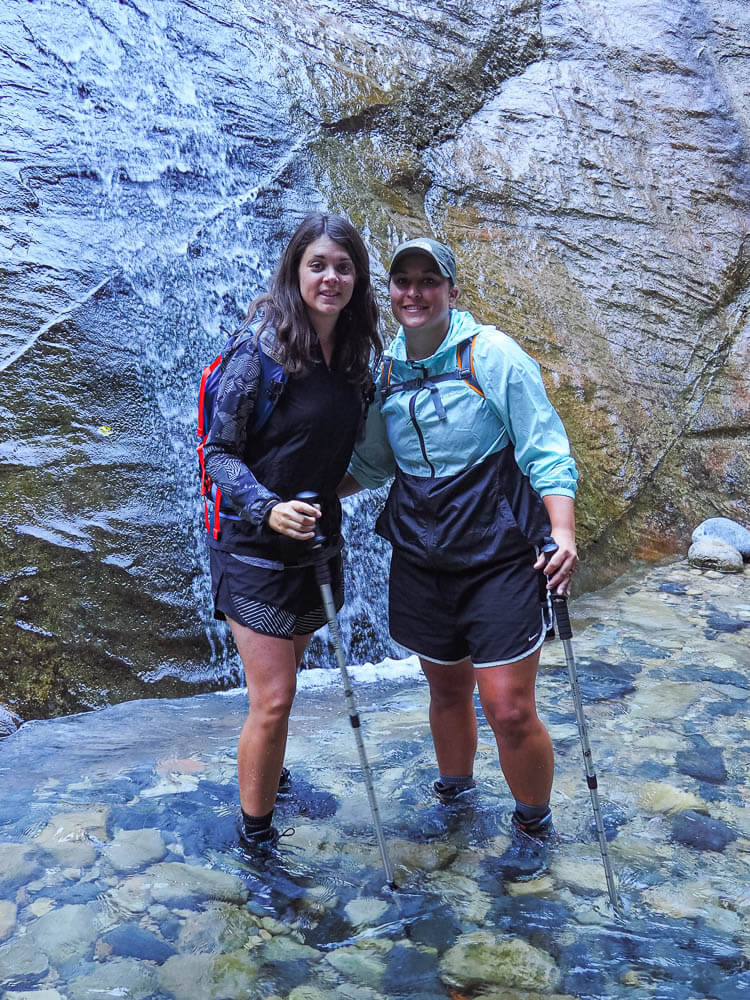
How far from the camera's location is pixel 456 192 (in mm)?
9328

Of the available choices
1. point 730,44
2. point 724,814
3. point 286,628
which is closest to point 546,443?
point 286,628

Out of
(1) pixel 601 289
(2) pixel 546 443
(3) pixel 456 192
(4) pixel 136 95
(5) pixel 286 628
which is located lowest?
(5) pixel 286 628

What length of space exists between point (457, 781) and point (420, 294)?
2097 mm

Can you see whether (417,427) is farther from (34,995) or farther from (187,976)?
(34,995)

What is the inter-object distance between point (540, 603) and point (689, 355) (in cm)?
667

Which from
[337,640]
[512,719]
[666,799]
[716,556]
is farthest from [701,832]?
[716,556]

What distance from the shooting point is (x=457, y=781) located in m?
3.88

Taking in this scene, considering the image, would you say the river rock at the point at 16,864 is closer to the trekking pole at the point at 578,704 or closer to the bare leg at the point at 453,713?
the bare leg at the point at 453,713

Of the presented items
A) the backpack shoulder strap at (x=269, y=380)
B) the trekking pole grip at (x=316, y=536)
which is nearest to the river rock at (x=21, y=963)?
the trekking pole grip at (x=316, y=536)

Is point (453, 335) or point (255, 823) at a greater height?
point (453, 335)

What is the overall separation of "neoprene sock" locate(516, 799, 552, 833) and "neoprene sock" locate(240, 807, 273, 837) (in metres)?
0.98

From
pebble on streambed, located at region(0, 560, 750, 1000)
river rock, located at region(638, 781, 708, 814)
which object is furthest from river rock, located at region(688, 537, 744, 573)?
river rock, located at region(638, 781, 708, 814)

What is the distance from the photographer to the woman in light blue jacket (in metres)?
3.12

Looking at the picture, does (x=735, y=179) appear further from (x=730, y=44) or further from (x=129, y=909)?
(x=129, y=909)
